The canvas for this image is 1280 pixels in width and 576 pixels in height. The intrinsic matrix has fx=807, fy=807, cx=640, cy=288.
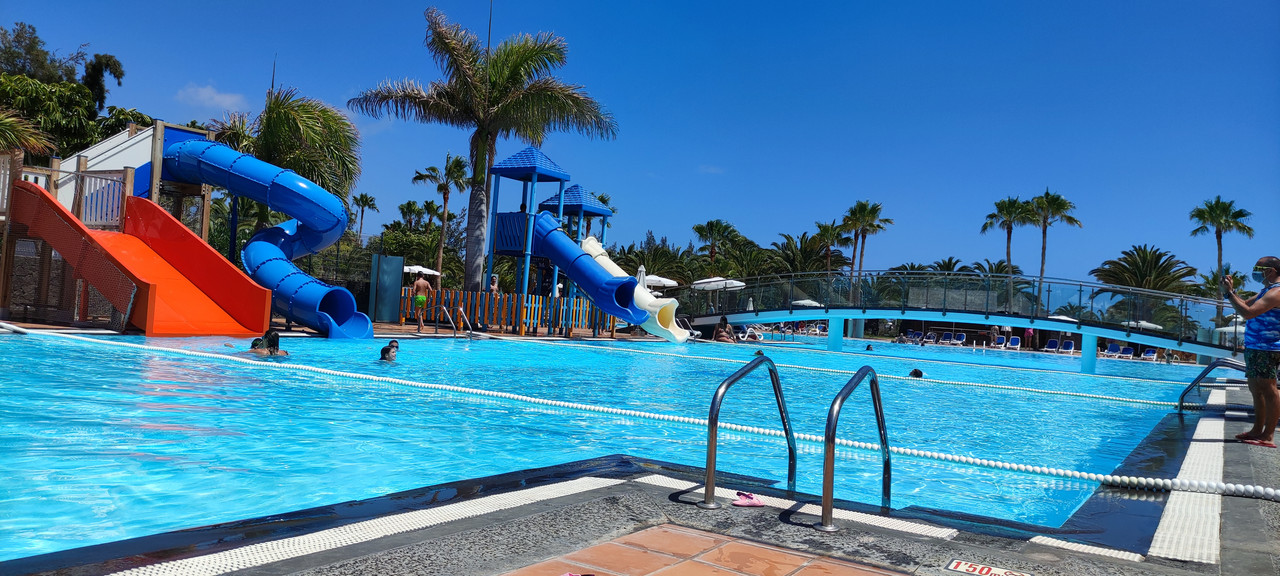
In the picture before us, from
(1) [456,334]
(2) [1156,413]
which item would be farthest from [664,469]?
(1) [456,334]

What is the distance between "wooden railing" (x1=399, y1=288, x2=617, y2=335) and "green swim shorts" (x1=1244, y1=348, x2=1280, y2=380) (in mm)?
15939

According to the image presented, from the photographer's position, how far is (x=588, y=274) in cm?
2141

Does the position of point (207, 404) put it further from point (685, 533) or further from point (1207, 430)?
point (1207, 430)

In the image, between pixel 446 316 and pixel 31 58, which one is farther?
pixel 31 58

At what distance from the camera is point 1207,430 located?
305 inches

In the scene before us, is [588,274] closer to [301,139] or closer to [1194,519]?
[301,139]

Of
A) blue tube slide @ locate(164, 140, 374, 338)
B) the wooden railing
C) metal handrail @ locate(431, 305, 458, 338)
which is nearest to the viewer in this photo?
blue tube slide @ locate(164, 140, 374, 338)

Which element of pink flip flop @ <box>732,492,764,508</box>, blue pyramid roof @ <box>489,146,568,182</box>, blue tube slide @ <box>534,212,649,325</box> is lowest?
pink flip flop @ <box>732,492,764,508</box>

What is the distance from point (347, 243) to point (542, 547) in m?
39.9

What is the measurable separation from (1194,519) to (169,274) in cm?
1529

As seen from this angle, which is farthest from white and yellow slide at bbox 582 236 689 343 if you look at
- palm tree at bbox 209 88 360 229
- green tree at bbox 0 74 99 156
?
green tree at bbox 0 74 99 156

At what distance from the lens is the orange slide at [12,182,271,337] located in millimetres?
13148

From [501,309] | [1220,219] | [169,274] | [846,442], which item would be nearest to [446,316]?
→ [501,309]

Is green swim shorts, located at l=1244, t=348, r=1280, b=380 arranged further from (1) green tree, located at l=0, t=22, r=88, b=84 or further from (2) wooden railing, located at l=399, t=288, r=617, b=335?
(1) green tree, located at l=0, t=22, r=88, b=84
